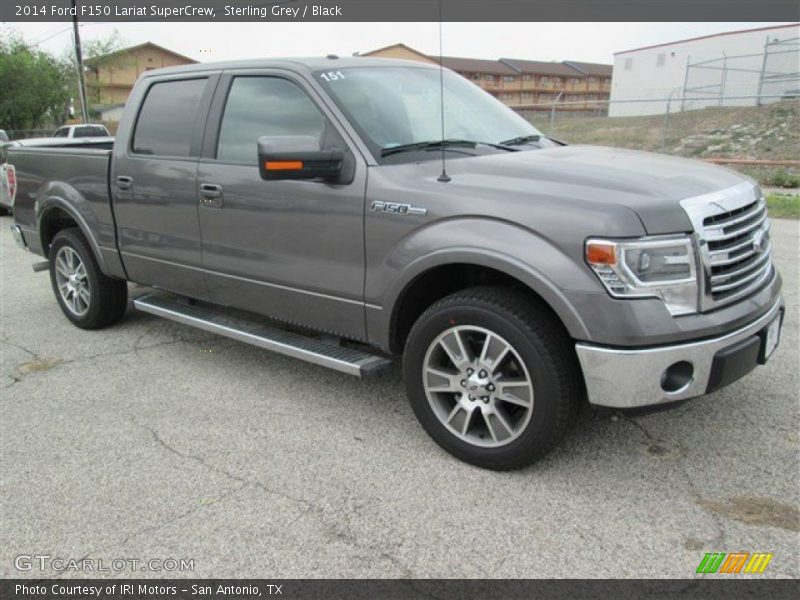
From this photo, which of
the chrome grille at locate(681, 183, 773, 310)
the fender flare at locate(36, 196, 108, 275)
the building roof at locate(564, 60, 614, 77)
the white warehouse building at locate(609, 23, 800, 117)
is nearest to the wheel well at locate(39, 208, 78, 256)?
the fender flare at locate(36, 196, 108, 275)

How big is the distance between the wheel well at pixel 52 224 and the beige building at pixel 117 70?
1535 inches

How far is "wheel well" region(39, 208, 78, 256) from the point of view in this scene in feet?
18.7

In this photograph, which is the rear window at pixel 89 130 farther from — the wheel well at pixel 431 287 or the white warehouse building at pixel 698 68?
Answer: the white warehouse building at pixel 698 68

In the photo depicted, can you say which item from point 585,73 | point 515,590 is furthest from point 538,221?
point 585,73

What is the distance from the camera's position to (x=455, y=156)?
12.0 feet

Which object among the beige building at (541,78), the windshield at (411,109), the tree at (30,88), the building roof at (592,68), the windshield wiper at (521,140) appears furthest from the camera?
the building roof at (592,68)

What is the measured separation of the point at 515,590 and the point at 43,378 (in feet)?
11.6

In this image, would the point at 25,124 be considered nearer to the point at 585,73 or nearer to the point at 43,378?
the point at 43,378

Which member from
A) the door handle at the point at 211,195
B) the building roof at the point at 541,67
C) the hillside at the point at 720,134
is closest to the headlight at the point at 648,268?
the door handle at the point at 211,195

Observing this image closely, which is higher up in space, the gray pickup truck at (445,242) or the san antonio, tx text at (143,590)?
the gray pickup truck at (445,242)

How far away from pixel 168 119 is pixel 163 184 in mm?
484

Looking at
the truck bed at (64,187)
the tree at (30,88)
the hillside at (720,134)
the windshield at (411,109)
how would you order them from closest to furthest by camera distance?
the windshield at (411,109) < the truck bed at (64,187) < the hillside at (720,134) < the tree at (30,88)

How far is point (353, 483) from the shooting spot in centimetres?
323

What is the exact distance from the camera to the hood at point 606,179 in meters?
2.86
